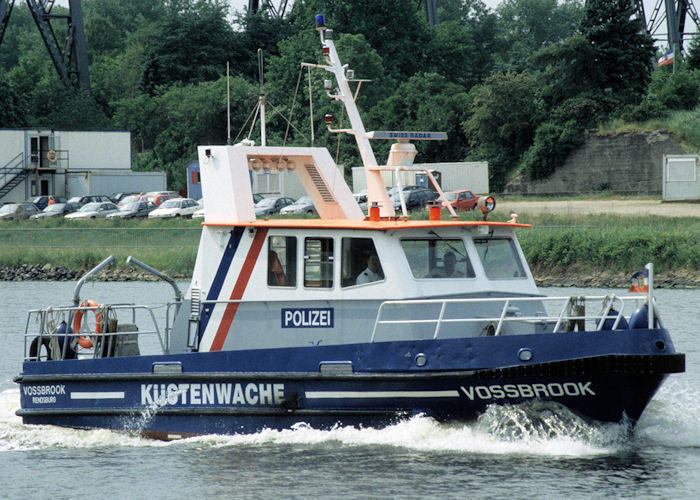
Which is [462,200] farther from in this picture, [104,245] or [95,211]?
[95,211]

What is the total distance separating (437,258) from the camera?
1227 centimetres

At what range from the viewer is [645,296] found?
1114 cm

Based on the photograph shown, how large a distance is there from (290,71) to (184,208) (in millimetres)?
19054

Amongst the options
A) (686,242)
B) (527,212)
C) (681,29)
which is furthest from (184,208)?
(681,29)

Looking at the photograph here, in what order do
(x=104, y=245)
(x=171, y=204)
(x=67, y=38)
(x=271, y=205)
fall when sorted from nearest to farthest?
(x=104, y=245)
(x=271, y=205)
(x=171, y=204)
(x=67, y=38)

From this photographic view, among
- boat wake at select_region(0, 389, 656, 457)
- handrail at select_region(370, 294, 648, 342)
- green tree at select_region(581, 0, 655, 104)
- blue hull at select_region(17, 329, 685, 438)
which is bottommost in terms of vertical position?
boat wake at select_region(0, 389, 656, 457)

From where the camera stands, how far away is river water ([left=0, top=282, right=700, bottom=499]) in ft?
35.7

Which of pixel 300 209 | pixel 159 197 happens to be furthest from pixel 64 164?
pixel 300 209

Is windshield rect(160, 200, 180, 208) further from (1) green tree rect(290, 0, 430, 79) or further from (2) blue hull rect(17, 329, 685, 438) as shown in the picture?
(2) blue hull rect(17, 329, 685, 438)

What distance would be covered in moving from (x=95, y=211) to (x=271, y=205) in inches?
314

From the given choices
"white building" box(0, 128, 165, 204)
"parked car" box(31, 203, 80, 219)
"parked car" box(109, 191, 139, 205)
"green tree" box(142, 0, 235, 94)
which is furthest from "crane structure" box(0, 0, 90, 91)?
"parked car" box(31, 203, 80, 219)

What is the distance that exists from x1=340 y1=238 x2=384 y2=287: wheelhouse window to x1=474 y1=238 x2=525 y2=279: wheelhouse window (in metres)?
1.27

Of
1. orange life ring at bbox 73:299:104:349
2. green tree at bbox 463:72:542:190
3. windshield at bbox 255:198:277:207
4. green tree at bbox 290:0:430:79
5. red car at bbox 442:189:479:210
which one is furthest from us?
green tree at bbox 290:0:430:79

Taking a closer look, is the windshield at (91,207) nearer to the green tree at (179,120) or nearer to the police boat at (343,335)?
the green tree at (179,120)
